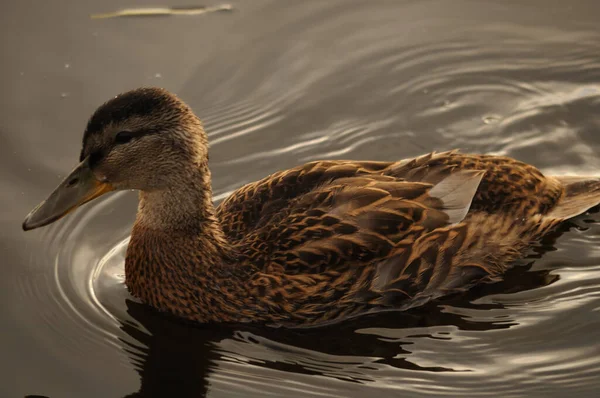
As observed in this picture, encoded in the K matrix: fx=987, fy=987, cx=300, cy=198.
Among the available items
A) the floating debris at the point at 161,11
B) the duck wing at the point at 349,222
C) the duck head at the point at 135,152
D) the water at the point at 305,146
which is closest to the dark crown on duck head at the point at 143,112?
the duck head at the point at 135,152

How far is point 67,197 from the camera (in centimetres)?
716

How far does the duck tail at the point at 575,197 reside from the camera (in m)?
7.89

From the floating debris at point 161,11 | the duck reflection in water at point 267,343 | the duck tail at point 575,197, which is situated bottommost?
the duck reflection in water at point 267,343

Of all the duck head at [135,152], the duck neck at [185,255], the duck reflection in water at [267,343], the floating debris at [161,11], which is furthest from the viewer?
the floating debris at [161,11]

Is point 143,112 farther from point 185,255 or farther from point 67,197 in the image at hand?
point 185,255

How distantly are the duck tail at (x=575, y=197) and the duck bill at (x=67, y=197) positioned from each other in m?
3.59

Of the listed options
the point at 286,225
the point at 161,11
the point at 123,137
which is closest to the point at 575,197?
the point at 286,225

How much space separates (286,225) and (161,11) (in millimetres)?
4097

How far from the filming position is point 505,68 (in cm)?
991

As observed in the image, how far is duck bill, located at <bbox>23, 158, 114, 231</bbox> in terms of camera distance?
714cm

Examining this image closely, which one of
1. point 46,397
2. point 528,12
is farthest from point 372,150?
point 46,397

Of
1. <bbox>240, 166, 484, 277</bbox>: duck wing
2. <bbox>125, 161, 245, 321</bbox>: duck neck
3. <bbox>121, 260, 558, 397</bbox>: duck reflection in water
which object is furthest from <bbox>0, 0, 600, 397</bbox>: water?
<bbox>240, 166, 484, 277</bbox>: duck wing

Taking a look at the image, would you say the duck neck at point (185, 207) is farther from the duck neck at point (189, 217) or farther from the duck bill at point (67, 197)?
the duck bill at point (67, 197)

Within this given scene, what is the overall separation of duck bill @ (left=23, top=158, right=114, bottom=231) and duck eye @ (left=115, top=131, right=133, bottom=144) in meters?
0.30
